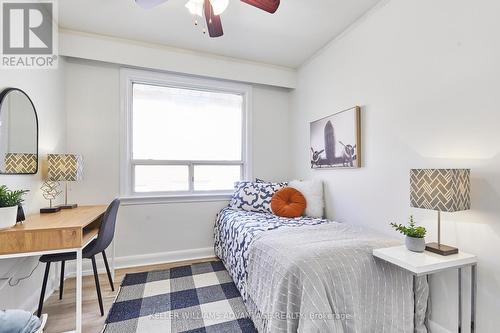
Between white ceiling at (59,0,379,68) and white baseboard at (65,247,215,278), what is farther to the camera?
white baseboard at (65,247,215,278)

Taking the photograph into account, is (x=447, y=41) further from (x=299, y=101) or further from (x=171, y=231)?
(x=171, y=231)

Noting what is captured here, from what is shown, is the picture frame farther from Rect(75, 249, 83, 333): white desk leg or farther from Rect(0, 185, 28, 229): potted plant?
Rect(0, 185, 28, 229): potted plant

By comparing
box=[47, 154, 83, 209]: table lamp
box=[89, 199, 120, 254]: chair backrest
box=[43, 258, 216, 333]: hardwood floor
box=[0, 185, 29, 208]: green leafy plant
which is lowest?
box=[43, 258, 216, 333]: hardwood floor

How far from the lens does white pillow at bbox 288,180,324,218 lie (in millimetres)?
2588

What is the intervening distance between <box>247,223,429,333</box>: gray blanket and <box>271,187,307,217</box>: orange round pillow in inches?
32.9

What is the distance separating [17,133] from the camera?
1698mm

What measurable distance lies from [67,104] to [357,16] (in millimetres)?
3088

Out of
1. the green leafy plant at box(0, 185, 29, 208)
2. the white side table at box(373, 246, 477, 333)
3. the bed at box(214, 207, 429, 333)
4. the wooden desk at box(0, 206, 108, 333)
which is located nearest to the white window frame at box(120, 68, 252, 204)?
the wooden desk at box(0, 206, 108, 333)

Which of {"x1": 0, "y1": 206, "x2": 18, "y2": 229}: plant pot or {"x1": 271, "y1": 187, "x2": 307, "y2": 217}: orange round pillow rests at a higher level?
{"x1": 0, "y1": 206, "x2": 18, "y2": 229}: plant pot

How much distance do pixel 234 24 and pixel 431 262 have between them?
245 centimetres

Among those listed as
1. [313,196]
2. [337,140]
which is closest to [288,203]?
[313,196]

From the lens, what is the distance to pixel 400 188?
5.92 feet

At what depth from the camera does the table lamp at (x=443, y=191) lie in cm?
123

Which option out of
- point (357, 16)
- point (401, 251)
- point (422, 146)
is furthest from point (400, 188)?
point (357, 16)
